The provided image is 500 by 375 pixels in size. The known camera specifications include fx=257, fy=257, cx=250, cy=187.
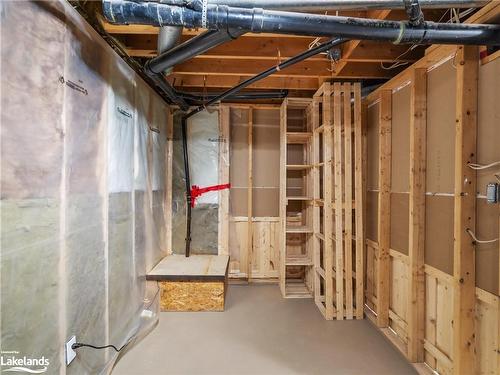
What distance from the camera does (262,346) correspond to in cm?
230

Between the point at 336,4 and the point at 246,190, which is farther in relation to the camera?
the point at 246,190

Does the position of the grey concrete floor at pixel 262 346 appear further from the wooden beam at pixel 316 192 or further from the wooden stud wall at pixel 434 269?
the wooden beam at pixel 316 192

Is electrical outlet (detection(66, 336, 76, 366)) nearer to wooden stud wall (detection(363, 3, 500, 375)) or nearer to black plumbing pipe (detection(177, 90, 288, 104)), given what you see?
wooden stud wall (detection(363, 3, 500, 375))

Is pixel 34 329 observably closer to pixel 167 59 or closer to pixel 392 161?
pixel 167 59

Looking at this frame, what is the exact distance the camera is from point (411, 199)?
2.13m

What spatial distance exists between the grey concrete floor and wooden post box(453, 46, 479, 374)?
1.99 ft

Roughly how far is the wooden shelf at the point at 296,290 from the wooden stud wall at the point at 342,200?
16.4 inches

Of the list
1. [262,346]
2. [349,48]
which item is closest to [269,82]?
[349,48]

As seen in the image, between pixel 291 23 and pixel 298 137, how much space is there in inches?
85.9

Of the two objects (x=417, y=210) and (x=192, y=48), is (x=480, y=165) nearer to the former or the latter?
(x=417, y=210)

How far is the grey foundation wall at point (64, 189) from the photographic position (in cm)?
116

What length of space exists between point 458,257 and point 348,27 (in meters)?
1.58

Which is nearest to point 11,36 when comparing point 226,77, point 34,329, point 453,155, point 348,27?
point 34,329

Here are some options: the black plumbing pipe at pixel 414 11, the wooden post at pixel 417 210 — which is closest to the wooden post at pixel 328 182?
the wooden post at pixel 417 210
